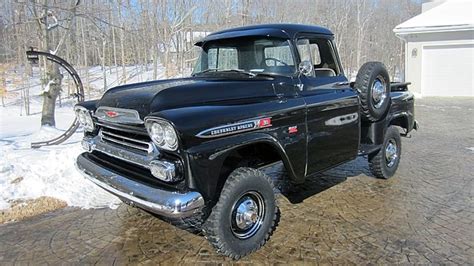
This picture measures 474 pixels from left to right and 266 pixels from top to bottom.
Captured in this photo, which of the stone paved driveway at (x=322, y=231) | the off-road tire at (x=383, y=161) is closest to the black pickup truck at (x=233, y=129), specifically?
the stone paved driveway at (x=322, y=231)

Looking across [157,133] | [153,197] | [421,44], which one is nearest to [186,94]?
[157,133]

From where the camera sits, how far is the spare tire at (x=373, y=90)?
4.91m

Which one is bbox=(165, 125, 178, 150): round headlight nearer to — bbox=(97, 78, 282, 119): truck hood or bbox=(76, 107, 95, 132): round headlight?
bbox=(97, 78, 282, 119): truck hood

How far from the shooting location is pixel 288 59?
4238 millimetres

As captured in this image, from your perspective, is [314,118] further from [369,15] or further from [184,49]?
[369,15]

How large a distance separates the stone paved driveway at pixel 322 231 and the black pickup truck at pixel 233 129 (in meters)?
0.34

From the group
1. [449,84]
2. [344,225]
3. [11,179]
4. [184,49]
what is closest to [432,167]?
[344,225]

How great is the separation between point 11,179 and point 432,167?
256 inches

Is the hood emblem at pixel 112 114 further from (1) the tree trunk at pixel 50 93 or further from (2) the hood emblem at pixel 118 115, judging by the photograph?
(1) the tree trunk at pixel 50 93

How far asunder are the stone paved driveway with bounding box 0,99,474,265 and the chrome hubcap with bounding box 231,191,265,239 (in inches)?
9.1

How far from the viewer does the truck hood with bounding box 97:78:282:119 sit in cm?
337

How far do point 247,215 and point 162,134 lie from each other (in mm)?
1143

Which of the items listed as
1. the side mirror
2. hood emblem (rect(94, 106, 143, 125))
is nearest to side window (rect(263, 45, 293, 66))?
the side mirror

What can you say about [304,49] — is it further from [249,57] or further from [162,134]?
[162,134]
